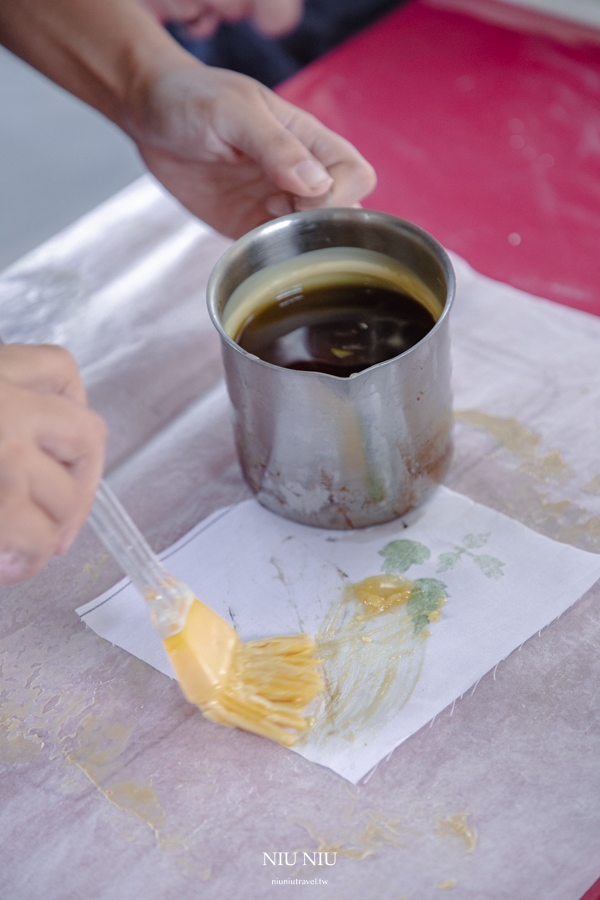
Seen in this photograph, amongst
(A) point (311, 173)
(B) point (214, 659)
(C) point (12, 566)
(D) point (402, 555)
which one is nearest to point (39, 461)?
(C) point (12, 566)

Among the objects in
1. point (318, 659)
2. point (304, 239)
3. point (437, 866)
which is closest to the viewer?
point (437, 866)

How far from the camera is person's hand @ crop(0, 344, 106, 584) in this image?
0.52 meters

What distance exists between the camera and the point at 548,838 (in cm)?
54

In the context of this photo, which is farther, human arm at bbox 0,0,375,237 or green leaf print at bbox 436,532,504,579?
human arm at bbox 0,0,375,237

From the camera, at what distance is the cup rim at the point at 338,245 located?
2.06ft

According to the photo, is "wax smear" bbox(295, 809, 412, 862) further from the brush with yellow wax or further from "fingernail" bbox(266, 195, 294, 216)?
"fingernail" bbox(266, 195, 294, 216)

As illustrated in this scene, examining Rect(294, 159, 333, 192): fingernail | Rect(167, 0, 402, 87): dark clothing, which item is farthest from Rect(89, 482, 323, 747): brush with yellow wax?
Rect(167, 0, 402, 87): dark clothing

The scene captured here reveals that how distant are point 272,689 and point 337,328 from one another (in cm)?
32

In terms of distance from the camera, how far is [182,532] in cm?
76

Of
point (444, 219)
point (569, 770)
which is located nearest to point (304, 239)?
point (444, 219)

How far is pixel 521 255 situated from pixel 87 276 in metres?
0.49

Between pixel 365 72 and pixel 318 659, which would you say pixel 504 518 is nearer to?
pixel 318 659

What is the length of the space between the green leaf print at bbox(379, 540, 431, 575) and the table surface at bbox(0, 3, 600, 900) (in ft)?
0.27

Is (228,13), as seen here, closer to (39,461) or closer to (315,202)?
(315,202)
